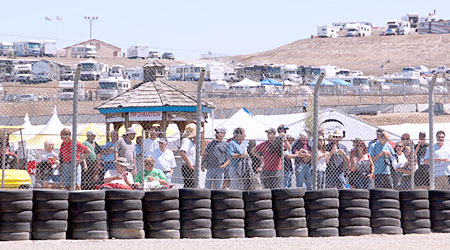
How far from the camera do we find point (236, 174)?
12.3 metres

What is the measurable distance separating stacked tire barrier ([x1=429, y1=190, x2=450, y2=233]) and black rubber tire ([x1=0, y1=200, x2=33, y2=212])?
5.57 metres

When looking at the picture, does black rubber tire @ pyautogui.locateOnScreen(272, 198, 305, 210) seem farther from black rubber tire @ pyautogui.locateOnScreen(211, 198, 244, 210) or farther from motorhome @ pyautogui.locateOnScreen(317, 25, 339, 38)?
motorhome @ pyautogui.locateOnScreen(317, 25, 339, 38)

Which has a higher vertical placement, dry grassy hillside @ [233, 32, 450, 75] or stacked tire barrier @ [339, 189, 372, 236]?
dry grassy hillside @ [233, 32, 450, 75]

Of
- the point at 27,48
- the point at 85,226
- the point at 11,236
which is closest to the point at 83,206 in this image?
the point at 85,226

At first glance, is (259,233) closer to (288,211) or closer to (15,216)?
(288,211)

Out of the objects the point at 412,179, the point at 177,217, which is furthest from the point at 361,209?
the point at 177,217

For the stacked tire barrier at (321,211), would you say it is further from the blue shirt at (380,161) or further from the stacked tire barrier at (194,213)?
the blue shirt at (380,161)

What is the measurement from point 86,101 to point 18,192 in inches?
1715

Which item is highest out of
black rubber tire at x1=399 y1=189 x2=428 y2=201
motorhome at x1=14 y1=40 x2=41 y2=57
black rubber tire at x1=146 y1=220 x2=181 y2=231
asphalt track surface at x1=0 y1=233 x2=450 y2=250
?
motorhome at x1=14 y1=40 x2=41 y2=57

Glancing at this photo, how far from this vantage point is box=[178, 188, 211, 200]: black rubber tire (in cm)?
1048

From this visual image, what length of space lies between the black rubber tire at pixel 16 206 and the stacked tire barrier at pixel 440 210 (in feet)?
18.3

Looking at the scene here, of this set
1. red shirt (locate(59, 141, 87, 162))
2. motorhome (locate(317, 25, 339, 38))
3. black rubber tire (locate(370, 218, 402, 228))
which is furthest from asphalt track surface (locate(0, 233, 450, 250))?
motorhome (locate(317, 25, 339, 38))

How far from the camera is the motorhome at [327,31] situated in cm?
13225

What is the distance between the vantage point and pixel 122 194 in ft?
33.9
